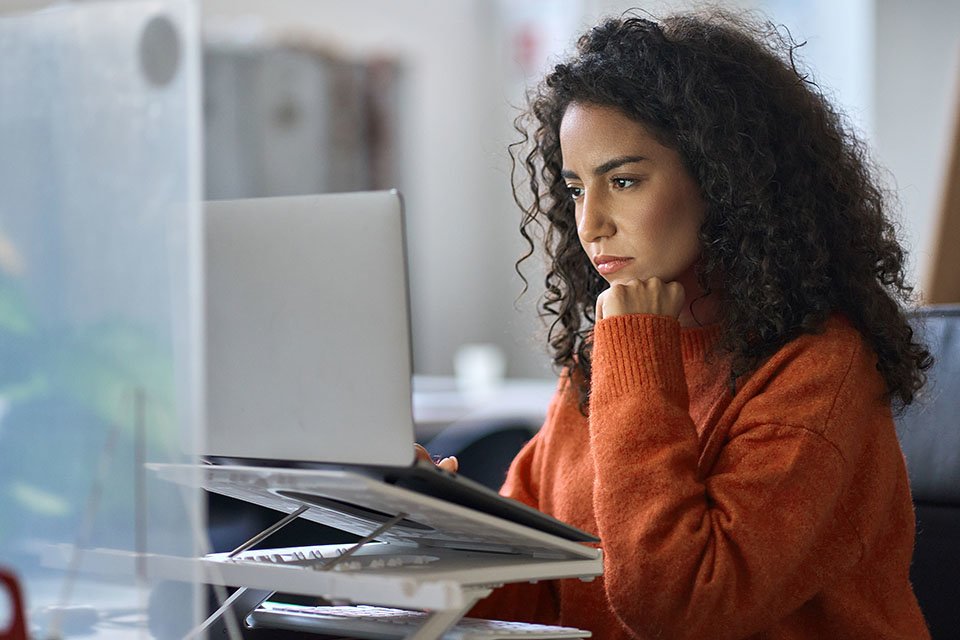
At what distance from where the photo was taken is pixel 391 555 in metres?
0.86

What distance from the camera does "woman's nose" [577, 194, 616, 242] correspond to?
1079mm

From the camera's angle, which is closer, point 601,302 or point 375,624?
point 375,624

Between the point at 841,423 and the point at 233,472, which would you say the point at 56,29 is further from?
the point at 841,423

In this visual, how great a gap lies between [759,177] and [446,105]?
382 cm

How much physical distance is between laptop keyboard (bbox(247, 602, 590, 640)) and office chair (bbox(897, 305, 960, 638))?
1.85 feet

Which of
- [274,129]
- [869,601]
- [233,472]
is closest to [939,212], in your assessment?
[869,601]

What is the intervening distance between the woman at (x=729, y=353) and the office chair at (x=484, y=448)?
0.53 meters

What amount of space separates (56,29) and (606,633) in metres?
0.77

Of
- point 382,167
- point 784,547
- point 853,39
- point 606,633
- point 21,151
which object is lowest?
point 606,633

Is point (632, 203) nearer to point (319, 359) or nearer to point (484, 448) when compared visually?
point (319, 359)

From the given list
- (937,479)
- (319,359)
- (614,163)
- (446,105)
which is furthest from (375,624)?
(446,105)

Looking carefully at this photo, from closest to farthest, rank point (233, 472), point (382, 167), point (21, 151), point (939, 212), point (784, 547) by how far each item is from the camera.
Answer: point (21, 151)
point (233, 472)
point (784, 547)
point (939, 212)
point (382, 167)

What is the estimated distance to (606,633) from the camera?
1.13 meters

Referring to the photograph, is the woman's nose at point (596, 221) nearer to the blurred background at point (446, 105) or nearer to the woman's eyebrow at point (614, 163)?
the woman's eyebrow at point (614, 163)
